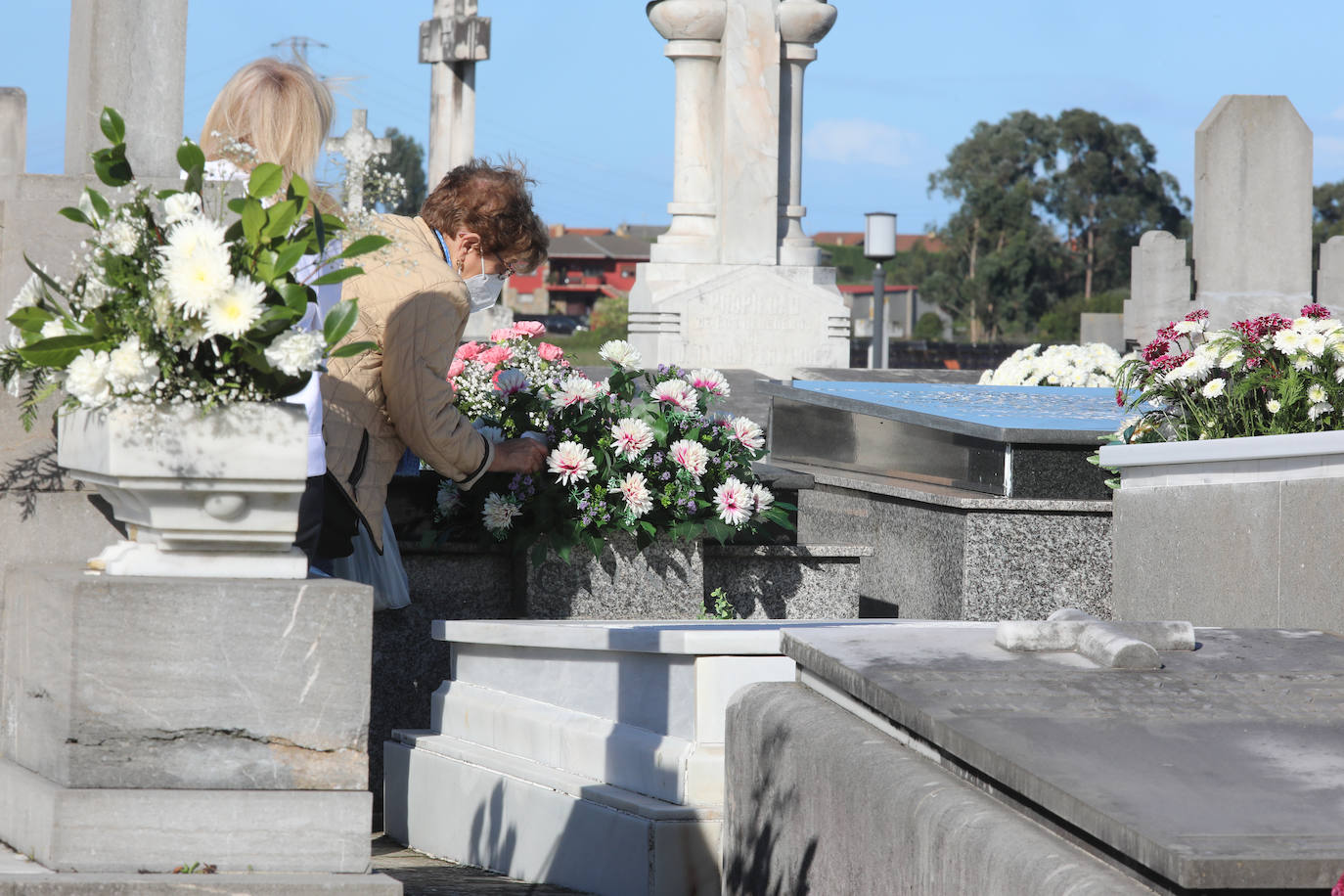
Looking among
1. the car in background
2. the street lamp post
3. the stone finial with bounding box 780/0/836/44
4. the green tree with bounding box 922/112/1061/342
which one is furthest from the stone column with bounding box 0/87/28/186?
the green tree with bounding box 922/112/1061/342

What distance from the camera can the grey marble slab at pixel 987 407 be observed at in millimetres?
6406

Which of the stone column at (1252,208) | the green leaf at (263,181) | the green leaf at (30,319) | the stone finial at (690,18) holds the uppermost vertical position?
the stone finial at (690,18)

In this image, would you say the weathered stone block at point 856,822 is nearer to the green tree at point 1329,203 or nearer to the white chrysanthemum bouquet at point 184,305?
the white chrysanthemum bouquet at point 184,305

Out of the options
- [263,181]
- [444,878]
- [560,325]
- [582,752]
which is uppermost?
[560,325]

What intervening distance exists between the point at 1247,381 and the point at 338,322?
3.46 meters

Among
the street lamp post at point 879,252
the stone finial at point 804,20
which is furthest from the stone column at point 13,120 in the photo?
the street lamp post at point 879,252

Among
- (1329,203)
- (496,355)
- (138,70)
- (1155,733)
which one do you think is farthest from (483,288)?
(1329,203)

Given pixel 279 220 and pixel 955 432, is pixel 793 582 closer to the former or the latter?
pixel 955 432

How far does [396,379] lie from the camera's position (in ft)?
13.6

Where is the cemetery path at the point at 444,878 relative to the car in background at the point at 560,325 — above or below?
below

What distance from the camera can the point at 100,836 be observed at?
109 inches

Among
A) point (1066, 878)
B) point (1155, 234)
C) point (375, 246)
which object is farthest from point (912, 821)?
point (1155, 234)

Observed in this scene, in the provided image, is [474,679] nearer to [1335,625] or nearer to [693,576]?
[693,576]

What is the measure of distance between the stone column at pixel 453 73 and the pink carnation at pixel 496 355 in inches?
482
